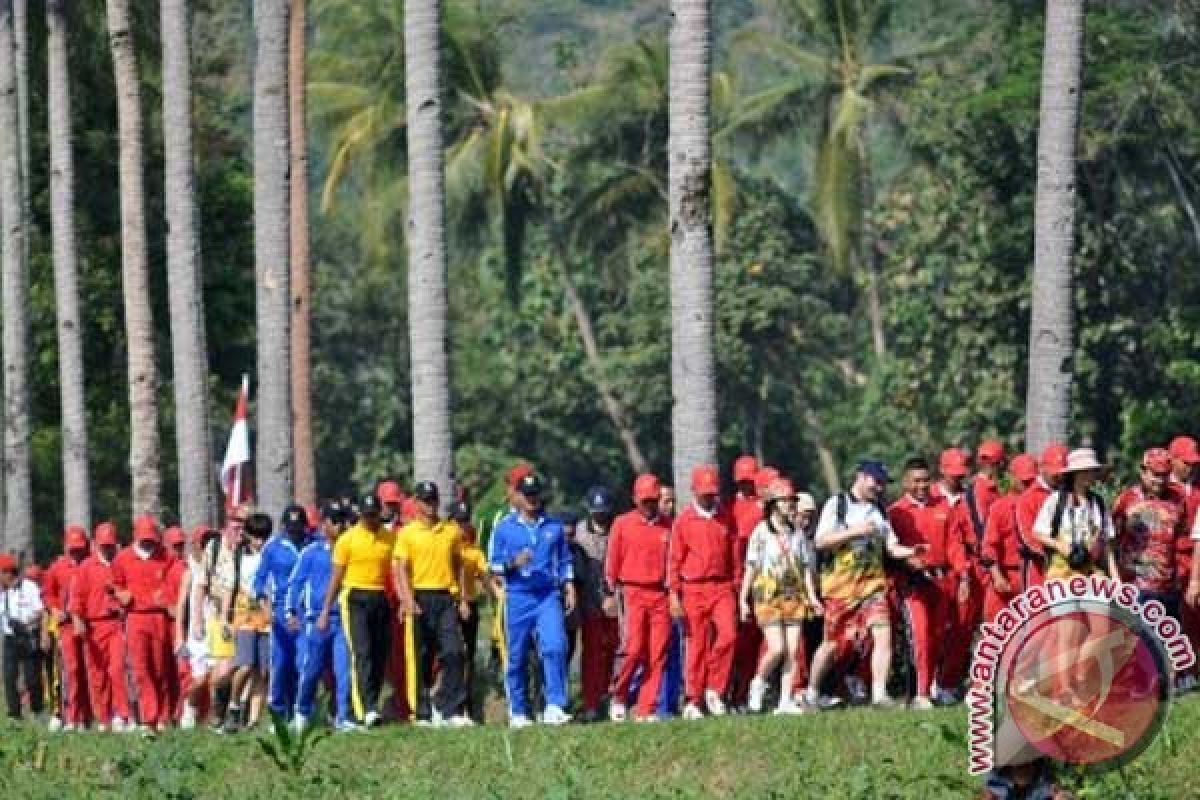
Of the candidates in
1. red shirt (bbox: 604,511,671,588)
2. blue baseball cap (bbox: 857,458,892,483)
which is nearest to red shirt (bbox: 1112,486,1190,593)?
blue baseball cap (bbox: 857,458,892,483)

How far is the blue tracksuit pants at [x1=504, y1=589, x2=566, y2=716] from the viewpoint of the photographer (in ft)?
82.2

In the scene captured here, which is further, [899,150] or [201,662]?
[899,150]

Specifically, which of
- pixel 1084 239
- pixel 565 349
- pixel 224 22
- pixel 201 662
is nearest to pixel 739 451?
pixel 565 349

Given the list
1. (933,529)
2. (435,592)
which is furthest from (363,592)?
(933,529)

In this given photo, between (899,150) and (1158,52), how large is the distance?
21.7 metres

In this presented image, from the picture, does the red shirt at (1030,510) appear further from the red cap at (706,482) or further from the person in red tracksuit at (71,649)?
the person in red tracksuit at (71,649)

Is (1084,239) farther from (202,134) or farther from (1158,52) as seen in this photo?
(202,134)

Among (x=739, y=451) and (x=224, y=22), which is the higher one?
(x=224, y=22)

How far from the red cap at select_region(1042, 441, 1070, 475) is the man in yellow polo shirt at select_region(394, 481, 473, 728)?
4.48 m

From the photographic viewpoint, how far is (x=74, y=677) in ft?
104

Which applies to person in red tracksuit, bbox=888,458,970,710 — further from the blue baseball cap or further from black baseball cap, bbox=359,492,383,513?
black baseball cap, bbox=359,492,383,513

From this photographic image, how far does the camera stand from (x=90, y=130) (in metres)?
52.9

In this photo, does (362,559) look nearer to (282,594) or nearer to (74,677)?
(282,594)

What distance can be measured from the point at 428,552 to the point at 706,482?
7.05 feet
